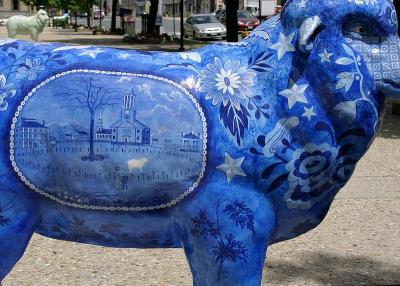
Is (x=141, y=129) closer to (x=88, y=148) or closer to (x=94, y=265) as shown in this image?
(x=88, y=148)

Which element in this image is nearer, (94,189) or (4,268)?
(94,189)

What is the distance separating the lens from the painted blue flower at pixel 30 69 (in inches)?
76.4

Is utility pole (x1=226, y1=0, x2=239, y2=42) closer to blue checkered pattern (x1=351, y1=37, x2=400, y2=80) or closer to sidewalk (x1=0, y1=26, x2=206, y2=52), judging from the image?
sidewalk (x1=0, y1=26, x2=206, y2=52)

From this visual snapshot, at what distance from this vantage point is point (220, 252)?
6.21 feet

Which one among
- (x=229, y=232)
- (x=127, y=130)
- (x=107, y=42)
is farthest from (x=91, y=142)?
(x=107, y=42)

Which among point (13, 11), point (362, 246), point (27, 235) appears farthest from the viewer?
point (13, 11)

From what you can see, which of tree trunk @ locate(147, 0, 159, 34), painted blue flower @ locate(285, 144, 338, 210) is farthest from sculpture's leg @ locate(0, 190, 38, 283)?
tree trunk @ locate(147, 0, 159, 34)

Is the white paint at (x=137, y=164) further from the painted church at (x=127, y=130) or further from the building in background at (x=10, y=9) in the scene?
the building in background at (x=10, y=9)

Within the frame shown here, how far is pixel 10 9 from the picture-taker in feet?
255

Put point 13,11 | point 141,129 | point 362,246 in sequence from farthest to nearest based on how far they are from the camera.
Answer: point 13,11 < point 362,246 < point 141,129

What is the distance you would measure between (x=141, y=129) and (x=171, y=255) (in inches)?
100

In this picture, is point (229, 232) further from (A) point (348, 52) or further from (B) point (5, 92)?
(B) point (5, 92)

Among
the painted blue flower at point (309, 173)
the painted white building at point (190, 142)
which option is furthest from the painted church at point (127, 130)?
the painted blue flower at point (309, 173)

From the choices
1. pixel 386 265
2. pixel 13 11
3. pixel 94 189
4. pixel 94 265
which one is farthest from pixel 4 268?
pixel 13 11
